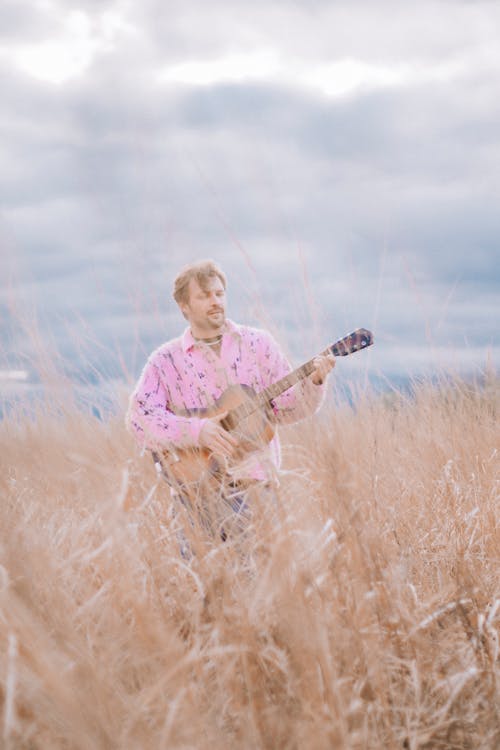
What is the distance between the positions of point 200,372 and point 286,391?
413 millimetres

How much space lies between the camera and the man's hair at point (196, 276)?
329 centimetres

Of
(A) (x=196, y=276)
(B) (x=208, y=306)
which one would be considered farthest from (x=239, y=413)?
(A) (x=196, y=276)

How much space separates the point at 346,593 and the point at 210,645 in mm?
346

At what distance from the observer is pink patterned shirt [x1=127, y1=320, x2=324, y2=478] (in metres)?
3.05

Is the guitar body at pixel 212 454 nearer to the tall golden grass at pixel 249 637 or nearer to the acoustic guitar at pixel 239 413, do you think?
the acoustic guitar at pixel 239 413

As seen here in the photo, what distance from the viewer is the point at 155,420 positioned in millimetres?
3125

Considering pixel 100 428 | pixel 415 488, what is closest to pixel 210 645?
pixel 100 428

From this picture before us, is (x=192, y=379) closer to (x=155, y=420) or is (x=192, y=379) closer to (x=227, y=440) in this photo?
(x=155, y=420)

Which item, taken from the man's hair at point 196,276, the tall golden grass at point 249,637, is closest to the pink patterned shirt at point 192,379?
the man's hair at point 196,276

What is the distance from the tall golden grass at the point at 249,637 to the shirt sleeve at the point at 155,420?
1.82ft

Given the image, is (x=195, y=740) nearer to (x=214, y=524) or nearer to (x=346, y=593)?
(x=346, y=593)

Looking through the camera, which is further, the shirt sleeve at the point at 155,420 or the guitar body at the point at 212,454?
the shirt sleeve at the point at 155,420

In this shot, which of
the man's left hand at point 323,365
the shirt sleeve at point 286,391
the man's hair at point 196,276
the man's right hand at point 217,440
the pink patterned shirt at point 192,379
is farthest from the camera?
the man's hair at point 196,276

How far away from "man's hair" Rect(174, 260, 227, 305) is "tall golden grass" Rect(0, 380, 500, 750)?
107 centimetres
